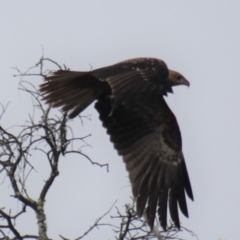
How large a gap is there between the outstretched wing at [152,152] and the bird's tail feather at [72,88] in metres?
0.22

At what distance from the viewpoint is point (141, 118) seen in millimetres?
7477

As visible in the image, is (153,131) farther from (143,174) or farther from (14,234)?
(14,234)

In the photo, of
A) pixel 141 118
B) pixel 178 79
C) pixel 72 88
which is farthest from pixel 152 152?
pixel 72 88

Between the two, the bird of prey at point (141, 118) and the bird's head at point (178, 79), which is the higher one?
the bird's head at point (178, 79)

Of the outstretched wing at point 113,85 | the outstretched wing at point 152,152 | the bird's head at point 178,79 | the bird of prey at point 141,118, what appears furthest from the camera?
the bird's head at point 178,79

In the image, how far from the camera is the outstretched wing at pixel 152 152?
691 centimetres

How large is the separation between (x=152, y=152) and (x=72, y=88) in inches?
49.3

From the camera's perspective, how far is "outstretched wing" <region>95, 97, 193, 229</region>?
6.91 m

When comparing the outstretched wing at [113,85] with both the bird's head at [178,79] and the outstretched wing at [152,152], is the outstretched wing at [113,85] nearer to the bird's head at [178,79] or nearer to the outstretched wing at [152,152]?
the outstretched wing at [152,152]

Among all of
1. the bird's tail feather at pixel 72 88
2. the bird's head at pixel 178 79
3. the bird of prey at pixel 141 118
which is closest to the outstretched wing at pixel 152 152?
the bird of prey at pixel 141 118

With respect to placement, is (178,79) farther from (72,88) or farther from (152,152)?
(72,88)

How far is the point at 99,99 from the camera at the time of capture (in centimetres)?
693

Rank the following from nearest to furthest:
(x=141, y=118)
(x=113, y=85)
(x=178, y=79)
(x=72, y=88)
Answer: (x=113, y=85)
(x=72, y=88)
(x=141, y=118)
(x=178, y=79)

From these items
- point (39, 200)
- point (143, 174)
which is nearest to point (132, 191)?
point (143, 174)
